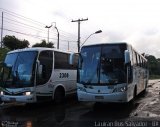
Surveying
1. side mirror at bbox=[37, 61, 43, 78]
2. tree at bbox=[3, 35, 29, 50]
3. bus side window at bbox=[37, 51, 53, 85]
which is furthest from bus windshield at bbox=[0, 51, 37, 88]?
tree at bbox=[3, 35, 29, 50]

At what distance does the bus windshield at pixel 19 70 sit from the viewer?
14531 mm


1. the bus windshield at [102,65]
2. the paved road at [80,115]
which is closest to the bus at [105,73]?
the bus windshield at [102,65]

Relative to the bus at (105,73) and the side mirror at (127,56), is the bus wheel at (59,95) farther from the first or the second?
the side mirror at (127,56)

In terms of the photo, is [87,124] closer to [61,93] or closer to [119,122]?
[119,122]

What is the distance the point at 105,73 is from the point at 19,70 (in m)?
3.89

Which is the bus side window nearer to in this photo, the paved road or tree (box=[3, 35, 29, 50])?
the paved road

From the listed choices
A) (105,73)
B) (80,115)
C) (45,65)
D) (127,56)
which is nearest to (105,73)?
(105,73)

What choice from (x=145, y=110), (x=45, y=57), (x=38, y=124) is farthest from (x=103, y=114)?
(x=45, y=57)

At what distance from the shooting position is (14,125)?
36.4 ft

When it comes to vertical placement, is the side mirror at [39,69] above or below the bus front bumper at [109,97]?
above

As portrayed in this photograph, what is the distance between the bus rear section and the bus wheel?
2.52 meters

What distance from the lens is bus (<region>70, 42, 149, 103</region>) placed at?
533 inches

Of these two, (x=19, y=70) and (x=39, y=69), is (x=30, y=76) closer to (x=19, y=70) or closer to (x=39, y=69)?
(x=39, y=69)

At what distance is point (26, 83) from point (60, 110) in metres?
1.92
